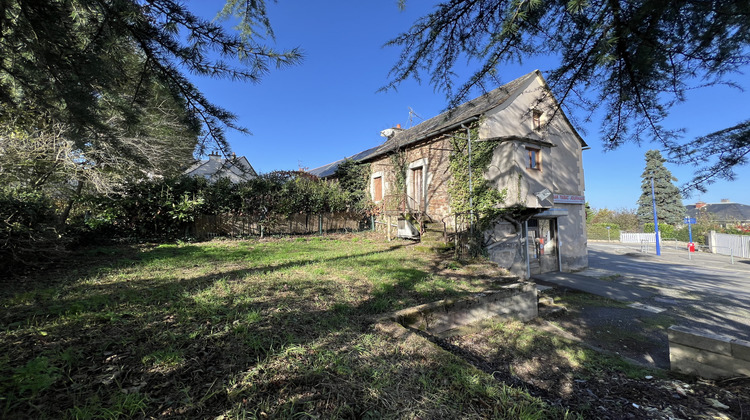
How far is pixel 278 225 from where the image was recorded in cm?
1132

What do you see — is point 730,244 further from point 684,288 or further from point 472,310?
point 472,310

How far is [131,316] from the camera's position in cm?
286

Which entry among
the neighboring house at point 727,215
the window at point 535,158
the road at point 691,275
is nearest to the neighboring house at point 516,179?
the window at point 535,158

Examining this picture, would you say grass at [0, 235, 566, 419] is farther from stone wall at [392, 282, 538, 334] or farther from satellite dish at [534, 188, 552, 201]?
satellite dish at [534, 188, 552, 201]

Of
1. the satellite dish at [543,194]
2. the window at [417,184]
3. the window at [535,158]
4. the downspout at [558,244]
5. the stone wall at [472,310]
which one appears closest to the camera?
the stone wall at [472,310]

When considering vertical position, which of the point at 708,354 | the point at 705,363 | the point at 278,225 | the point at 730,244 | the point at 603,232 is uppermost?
the point at 278,225

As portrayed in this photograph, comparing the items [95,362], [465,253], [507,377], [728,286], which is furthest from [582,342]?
[728,286]

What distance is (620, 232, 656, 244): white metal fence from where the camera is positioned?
23.5 m

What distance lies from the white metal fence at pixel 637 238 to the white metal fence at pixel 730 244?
4406 mm

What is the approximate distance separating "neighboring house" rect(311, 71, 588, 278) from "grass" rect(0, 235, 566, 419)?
620cm

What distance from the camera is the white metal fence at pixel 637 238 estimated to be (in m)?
23.5

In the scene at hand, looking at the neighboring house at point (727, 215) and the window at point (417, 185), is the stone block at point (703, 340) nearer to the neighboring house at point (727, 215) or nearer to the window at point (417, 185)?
the window at point (417, 185)

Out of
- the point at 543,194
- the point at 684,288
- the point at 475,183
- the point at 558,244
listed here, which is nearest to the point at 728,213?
the point at 684,288

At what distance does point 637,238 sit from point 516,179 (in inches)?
1006
